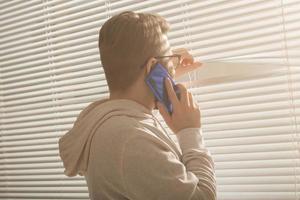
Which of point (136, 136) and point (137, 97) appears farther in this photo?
point (137, 97)

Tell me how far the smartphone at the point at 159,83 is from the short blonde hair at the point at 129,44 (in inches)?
1.1

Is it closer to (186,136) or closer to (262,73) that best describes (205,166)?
(186,136)

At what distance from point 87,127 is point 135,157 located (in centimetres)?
16

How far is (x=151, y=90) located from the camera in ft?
3.55

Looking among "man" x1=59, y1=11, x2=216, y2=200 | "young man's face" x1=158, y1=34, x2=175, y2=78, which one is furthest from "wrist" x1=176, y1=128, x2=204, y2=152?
"young man's face" x1=158, y1=34, x2=175, y2=78

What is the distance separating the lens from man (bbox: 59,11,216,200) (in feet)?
3.16

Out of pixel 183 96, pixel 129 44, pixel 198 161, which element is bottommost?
pixel 198 161

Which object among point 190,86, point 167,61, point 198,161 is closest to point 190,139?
point 198,161

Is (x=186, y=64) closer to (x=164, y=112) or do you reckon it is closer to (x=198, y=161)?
(x=164, y=112)

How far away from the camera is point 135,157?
97 centimetres

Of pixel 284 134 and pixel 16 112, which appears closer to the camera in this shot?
pixel 284 134

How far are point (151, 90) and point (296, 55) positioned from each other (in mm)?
442

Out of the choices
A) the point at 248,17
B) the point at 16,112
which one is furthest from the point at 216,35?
the point at 16,112

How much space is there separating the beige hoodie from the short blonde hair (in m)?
0.06
